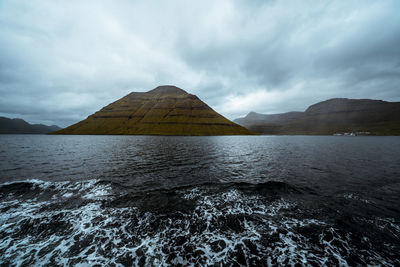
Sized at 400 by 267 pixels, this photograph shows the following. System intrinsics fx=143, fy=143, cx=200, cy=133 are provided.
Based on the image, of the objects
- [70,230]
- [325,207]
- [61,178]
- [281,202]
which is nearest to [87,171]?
[61,178]

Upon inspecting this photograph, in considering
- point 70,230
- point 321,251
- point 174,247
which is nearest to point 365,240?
point 321,251

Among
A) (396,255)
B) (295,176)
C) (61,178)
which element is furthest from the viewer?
(295,176)

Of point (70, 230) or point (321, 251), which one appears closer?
point (321, 251)

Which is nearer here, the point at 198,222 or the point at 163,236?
the point at 163,236

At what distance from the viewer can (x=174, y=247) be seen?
7344mm

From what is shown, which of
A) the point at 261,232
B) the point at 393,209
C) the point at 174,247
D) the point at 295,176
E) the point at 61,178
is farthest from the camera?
the point at 295,176

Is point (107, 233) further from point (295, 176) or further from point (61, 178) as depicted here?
point (295, 176)

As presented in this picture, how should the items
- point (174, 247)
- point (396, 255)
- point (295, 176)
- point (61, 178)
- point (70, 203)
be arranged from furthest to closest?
point (295, 176) < point (61, 178) < point (70, 203) < point (174, 247) < point (396, 255)

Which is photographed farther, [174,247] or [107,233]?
[107,233]

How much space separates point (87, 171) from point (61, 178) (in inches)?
122

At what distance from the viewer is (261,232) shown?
27.7ft

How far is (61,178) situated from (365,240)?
87.7 ft

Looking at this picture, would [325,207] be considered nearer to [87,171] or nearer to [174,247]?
[174,247]

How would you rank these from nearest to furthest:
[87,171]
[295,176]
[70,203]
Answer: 1. [70,203]
2. [295,176]
3. [87,171]
